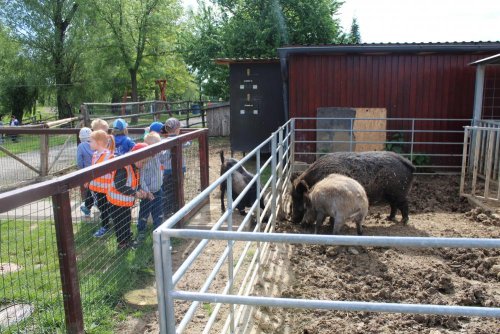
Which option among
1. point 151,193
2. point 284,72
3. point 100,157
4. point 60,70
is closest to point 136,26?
point 60,70

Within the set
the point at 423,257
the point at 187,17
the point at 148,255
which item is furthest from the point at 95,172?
the point at 187,17

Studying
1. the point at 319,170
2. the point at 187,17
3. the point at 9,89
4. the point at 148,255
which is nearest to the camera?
the point at 148,255

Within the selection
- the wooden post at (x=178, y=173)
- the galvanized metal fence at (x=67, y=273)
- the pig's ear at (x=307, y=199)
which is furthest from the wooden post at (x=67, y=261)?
the pig's ear at (x=307, y=199)

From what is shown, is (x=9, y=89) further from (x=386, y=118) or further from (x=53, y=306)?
(x=53, y=306)

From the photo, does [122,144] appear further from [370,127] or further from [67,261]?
[370,127]

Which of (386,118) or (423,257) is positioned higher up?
(386,118)

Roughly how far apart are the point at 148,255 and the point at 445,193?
6620 millimetres

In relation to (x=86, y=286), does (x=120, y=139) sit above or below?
above

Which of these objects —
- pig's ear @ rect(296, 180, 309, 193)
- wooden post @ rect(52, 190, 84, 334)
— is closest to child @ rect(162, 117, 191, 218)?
pig's ear @ rect(296, 180, 309, 193)

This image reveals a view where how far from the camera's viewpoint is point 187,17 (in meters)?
35.9

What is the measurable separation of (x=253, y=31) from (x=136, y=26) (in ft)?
46.2

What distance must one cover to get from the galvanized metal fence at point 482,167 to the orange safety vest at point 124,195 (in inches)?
241

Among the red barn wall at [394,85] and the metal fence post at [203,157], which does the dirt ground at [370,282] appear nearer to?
the metal fence post at [203,157]

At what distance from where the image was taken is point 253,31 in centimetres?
2139
